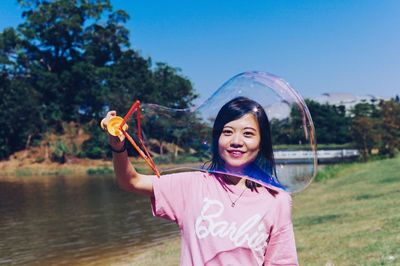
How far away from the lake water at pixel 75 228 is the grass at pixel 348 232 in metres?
1.01

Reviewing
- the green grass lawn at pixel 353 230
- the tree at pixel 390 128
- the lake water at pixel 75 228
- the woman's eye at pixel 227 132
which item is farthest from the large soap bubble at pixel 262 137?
the tree at pixel 390 128

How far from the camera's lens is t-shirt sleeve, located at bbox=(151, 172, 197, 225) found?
182 centimetres

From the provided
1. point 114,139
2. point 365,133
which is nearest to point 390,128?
point 365,133

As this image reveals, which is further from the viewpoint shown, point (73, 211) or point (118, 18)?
point (118, 18)

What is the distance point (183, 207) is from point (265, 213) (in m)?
0.27

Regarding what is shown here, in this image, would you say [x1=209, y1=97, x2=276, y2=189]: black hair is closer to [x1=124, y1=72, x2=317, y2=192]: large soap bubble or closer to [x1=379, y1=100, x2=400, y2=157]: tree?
[x1=124, y1=72, x2=317, y2=192]: large soap bubble

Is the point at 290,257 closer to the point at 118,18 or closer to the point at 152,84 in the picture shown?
the point at 152,84

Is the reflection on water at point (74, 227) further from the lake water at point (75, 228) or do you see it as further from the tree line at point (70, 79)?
the tree line at point (70, 79)

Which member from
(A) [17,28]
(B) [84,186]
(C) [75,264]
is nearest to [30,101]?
(A) [17,28]

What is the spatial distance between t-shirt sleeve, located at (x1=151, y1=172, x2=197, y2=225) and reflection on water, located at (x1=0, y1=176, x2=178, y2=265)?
24.6 ft

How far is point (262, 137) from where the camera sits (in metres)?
1.91

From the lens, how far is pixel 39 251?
991 cm

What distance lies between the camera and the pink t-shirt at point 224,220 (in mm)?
1727

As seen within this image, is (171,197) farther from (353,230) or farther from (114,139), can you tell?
(353,230)
